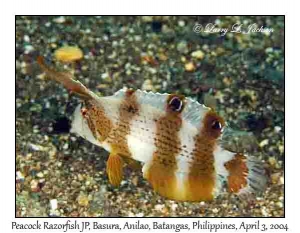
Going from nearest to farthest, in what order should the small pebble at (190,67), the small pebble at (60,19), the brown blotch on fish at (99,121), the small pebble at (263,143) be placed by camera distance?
the brown blotch on fish at (99,121) < the small pebble at (263,143) < the small pebble at (190,67) < the small pebble at (60,19)

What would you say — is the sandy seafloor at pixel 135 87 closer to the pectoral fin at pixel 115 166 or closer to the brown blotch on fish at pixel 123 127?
the pectoral fin at pixel 115 166

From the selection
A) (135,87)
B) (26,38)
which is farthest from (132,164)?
(26,38)

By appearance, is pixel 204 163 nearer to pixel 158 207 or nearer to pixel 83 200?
pixel 158 207

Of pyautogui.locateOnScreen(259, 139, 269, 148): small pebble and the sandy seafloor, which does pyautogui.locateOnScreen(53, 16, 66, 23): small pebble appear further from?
pyautogui.locateOnScreen(259, 139, 269, 148): small pebble

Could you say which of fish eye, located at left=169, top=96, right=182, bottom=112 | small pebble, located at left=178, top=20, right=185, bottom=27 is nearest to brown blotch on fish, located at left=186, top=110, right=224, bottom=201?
fish eye, located at left=169, top=96, right=182, bottom=112

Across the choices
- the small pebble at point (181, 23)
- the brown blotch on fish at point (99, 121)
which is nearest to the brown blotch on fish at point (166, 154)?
the brown blotch on fish at point (99, 121)

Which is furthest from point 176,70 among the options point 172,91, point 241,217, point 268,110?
point 241,217
